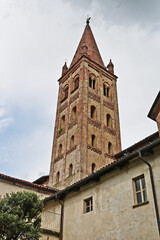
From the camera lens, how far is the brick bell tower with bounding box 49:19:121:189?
24.6m

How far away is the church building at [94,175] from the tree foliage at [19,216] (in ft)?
8.70

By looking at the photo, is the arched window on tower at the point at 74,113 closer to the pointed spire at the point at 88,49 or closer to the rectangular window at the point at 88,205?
the pointed spire at the point at 88,49

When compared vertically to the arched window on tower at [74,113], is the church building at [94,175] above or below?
below

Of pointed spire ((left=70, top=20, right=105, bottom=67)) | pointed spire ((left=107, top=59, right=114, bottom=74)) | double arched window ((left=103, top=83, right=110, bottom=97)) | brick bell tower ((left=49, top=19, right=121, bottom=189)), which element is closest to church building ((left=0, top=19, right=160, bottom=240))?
brick bell tower ((left=49, top=19, right=121, bottom=189))

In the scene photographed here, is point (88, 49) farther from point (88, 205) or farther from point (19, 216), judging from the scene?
point (19, 216)

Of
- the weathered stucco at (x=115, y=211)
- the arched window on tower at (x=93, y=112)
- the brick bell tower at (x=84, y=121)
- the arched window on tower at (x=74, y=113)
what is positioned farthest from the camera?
the arched window on tower at (x=74, y=113)

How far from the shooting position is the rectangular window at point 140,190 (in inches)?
402

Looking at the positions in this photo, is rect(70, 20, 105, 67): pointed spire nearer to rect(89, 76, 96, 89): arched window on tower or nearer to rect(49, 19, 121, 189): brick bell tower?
rect(49, 19, 121, 189): brick bell tower

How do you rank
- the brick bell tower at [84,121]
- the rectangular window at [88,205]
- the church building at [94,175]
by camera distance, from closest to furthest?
the church building at [94,175], the rectangular window at [88,205], the brick bell tower at [84,121]

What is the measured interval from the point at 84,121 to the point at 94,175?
14.2 meters

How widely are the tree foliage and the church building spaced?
2653mm

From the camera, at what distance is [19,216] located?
10.5m

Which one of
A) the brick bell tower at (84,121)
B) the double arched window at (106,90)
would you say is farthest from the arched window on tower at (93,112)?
the double arched window at (106,90)

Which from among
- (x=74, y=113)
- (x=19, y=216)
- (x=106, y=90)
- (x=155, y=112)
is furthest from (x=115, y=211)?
(x=106, y=90)
